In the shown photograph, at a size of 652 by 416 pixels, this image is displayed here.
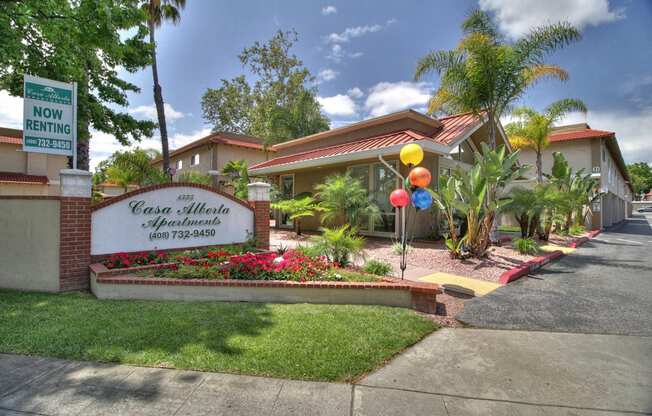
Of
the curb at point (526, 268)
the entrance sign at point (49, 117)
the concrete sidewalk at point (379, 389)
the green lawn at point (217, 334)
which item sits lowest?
the concrete sidewalk at point (379, 389)

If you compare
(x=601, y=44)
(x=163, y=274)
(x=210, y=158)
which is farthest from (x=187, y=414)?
(x=210, y=158)

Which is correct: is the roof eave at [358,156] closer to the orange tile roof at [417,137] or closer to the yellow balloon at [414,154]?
the orange tile roof at [417,137]

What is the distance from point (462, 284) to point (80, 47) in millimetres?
11007

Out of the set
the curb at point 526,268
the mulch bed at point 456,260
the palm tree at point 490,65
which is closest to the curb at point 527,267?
the curb at point 526,268

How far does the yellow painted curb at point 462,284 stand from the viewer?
5863 millimetres

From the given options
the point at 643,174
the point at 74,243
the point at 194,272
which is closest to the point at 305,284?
the point at 194,272

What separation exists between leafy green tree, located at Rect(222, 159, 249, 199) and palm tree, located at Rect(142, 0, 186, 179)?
353 centimetres

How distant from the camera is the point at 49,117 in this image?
220 inches

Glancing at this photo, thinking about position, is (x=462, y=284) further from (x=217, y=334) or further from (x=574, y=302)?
(x=217, y=334)

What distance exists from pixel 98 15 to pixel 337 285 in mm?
8402

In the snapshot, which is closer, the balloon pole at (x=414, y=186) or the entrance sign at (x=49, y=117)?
the entrance sign at (x=49, y=117)

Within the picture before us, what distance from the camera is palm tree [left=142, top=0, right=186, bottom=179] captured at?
15.6 m

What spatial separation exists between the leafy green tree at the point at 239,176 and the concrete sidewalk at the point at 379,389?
1130 cm

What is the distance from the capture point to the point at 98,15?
284 inches
